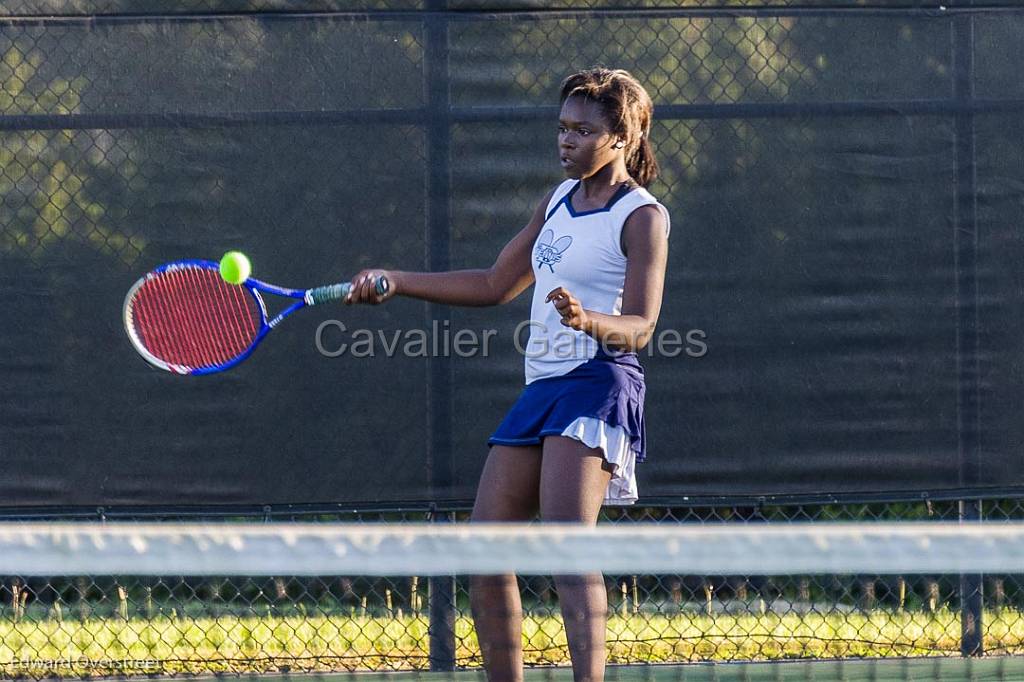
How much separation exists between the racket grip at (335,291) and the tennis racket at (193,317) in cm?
16

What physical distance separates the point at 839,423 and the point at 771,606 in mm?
659

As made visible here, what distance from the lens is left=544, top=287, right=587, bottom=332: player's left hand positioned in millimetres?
2443

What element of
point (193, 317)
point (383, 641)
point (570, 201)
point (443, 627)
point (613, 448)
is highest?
point (570, 201)

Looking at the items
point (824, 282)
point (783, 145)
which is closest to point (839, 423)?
point (824, 282)

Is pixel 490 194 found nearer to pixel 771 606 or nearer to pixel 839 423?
pixel 839 423

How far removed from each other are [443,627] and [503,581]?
1255 millimetres

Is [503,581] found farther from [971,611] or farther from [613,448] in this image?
[971,611]

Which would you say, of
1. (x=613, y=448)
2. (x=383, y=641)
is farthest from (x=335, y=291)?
(x=383, y=641)

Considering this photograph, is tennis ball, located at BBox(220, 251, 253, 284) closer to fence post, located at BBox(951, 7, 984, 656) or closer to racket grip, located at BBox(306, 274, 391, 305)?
racket grip, located at BBox(306, 274, 391, 305)

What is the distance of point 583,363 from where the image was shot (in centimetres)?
271

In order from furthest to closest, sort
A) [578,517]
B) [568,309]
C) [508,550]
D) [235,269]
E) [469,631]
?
[469,631] → [235,269] → [578,517] → [568,309] → [508,550]

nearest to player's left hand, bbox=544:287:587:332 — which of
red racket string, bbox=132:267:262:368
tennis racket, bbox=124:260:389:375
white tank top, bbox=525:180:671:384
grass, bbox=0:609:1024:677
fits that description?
white tank top, bbox=525:180:671:384

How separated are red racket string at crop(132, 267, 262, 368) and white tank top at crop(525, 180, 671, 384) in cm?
84

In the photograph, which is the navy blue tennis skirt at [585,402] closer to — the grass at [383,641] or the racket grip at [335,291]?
the racket grip at [335,291]
